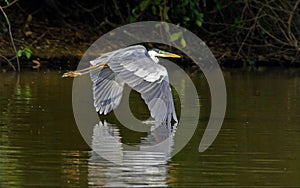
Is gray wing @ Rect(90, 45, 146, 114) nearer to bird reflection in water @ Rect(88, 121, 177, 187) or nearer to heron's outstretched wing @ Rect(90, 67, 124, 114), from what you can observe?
heron's outstretched wing @ Rect(90, 67, 124, 114)

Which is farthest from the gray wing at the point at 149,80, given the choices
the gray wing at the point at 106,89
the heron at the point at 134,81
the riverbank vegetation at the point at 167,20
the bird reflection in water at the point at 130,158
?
the riverbank vegetation at the point at 167,20

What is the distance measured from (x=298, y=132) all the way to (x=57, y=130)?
Result: 227 cm

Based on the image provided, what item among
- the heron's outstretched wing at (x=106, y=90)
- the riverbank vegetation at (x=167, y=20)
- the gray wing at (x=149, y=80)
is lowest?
the riverbank vegetation at (x=167, y=20)

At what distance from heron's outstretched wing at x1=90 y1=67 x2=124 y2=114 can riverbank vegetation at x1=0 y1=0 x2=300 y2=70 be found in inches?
252

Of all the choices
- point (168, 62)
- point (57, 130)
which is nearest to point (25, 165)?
point (57, 130)

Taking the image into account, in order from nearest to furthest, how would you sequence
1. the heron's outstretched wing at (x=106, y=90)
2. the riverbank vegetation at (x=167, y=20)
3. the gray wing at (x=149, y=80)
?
the gray wing at (x=149, y=80) → the heron's outstretched wing at (x=106, y=90) → the riverbank vegetation at (x=167, y=20)

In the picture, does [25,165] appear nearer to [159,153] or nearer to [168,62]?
[159,153]

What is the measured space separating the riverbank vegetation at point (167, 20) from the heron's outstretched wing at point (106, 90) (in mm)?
6403

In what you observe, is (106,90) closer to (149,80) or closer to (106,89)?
(106,89)

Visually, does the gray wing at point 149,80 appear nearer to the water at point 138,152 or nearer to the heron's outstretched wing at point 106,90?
the water at point 138,152

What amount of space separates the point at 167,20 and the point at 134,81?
8.64 meters

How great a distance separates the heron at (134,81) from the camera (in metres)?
9.11

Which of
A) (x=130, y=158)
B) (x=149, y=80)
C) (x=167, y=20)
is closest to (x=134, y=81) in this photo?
(x=149, y=80)

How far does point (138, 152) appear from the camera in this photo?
7.98 meters
